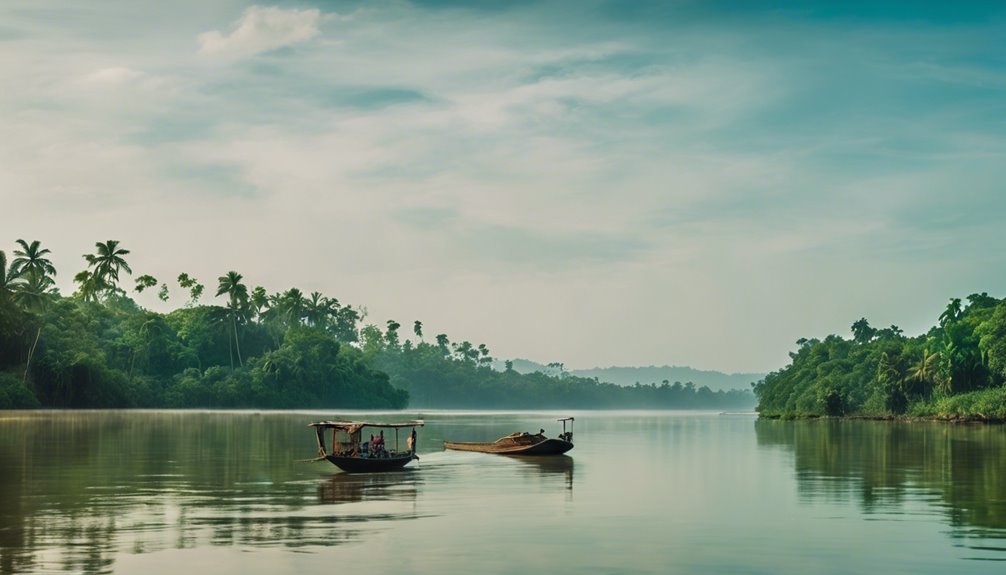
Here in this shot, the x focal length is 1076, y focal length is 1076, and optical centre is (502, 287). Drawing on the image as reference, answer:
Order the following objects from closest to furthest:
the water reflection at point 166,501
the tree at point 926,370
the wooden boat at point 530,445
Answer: the water reflection at point 166,501 → the wooden boat at point 530,445 → the tree at point 926,370

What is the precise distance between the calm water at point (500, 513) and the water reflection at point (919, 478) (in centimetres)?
15

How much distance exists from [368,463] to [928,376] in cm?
10672

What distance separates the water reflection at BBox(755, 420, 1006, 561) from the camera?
1323 inches

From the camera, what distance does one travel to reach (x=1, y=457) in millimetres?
55750

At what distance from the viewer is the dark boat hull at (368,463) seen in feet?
167

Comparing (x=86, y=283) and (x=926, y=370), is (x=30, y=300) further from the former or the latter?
(x=926, y=370)

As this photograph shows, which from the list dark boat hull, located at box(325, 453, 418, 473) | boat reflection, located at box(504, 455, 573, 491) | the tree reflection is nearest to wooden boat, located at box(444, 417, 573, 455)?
boat reflection, located at box(504, 455, 573, 491)

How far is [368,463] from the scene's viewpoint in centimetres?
5178

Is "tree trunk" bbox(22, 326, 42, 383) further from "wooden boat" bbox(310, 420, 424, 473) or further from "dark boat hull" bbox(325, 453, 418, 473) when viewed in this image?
"dark boat hull" bbox(325, 453, 418, 473)

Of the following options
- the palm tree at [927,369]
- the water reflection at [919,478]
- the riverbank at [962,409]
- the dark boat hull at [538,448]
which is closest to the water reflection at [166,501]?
the dark boat hull at [538,448]

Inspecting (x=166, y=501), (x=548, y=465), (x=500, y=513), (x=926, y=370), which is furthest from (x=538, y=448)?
(x=926, y=370)

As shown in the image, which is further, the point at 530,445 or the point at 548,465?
the point at 530,445

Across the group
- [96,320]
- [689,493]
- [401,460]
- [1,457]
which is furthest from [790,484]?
[96,320]

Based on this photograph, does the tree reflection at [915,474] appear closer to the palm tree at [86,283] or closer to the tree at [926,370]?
the tree at [926,370]
